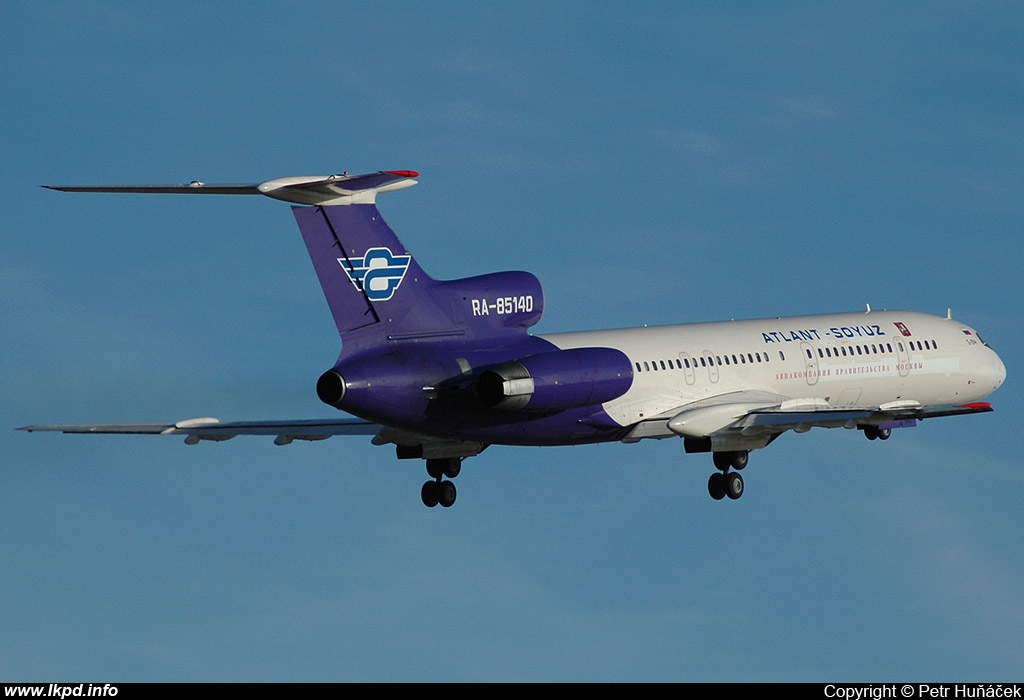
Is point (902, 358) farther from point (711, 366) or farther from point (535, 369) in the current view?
point (535, 369)

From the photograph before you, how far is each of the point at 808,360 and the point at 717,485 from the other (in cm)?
386

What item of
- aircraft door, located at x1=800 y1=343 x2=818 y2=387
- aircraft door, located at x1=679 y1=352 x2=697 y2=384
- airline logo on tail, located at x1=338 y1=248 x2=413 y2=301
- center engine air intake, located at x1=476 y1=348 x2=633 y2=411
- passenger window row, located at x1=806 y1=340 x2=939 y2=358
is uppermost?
passenger window row, located at x1=806 y1=340 x2=939 y2=358

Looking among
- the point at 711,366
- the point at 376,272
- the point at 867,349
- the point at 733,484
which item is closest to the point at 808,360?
the point at 867,349

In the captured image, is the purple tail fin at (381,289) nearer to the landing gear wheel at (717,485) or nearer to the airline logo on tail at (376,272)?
Answer: the airline logo on tail at (376,272)

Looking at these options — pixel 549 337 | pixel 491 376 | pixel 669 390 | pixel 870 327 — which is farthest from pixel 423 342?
pixel 870 327

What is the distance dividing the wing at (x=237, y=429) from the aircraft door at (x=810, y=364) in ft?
35.3

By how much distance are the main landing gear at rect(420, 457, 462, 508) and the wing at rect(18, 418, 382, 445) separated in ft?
5.94

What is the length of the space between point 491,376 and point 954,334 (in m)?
16.8

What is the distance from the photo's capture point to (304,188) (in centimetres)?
3603

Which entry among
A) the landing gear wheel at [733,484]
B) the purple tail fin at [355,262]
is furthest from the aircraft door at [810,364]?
the purple tail fin at [355,262]

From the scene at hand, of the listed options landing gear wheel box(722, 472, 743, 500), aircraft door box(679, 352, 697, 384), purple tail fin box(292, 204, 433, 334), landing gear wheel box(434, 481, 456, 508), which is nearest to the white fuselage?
aircraft door box(679, 352, 697, 384)

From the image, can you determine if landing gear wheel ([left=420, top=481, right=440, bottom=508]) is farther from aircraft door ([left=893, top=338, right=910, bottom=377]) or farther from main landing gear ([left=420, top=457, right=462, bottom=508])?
aircraft door ([left=893, top=338, right=910, bottom=377])

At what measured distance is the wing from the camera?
40844 millimetres

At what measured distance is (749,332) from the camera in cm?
4531
